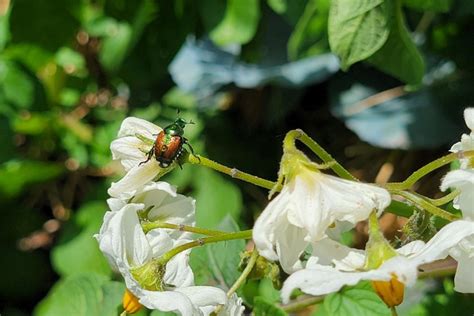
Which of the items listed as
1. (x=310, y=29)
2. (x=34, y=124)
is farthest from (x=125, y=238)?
(x=34, y=124)

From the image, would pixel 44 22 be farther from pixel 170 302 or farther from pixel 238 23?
pixel 170 302

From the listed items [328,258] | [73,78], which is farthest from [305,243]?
[73,78]

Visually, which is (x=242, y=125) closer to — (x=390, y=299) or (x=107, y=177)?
(x=107, y=177)

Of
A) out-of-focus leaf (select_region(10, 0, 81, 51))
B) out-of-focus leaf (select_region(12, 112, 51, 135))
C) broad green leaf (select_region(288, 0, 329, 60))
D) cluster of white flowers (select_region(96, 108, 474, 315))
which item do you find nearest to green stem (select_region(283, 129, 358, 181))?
cluster of white flowers (select_region(96, 108, 474, 315))

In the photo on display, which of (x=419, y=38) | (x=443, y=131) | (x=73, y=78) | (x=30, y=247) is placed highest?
(x=419, y=38)

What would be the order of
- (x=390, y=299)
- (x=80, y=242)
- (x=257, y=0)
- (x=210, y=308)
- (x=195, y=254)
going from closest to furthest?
(x=390, y=299)
(x=210, y=308)
(x=195, y=254)
(x=257, y=0)
(x=80, y=242)

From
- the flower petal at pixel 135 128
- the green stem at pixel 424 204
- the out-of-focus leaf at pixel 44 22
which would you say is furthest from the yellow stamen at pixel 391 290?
the out-of-focus leaf at pixel 44 22
